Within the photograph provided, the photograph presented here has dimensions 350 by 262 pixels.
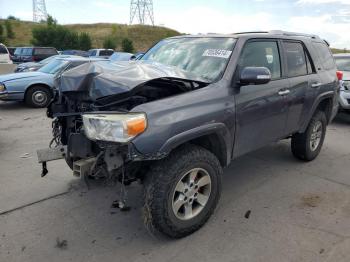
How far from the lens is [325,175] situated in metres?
4.93

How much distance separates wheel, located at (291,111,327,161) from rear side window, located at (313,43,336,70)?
2.49 ft

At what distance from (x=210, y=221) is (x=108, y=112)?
5.23 ft

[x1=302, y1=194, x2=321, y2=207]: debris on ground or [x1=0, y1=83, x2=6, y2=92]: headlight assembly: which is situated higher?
[x1=0, y1=83, x2=6, y2=92]: headlight assembly

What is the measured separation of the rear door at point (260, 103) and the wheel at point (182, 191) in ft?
1.85

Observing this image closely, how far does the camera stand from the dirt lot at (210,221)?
307 cm

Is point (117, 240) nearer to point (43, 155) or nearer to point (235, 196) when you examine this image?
point (43, 155)

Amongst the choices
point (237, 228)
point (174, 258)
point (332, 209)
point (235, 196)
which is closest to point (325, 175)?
point (332, 209)

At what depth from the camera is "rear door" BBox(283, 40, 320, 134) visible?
14.7 feet

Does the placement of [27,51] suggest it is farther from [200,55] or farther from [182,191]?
[182,191]

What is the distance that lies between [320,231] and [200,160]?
4.62 feet

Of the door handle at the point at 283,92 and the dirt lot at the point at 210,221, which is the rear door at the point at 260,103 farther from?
the dirt lot at the point at 210,221

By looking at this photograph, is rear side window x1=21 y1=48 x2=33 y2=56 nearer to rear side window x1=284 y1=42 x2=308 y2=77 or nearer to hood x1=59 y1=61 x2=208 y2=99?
rear side window x1=284 y1=42 x2=308 y2=77

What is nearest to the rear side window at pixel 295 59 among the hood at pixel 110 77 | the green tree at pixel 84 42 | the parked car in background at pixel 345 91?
the hood at pixel 110 77

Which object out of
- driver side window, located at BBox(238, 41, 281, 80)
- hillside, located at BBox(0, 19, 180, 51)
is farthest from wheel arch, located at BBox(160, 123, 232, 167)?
hillside, located at BBox(0, 19, 180, 51)
